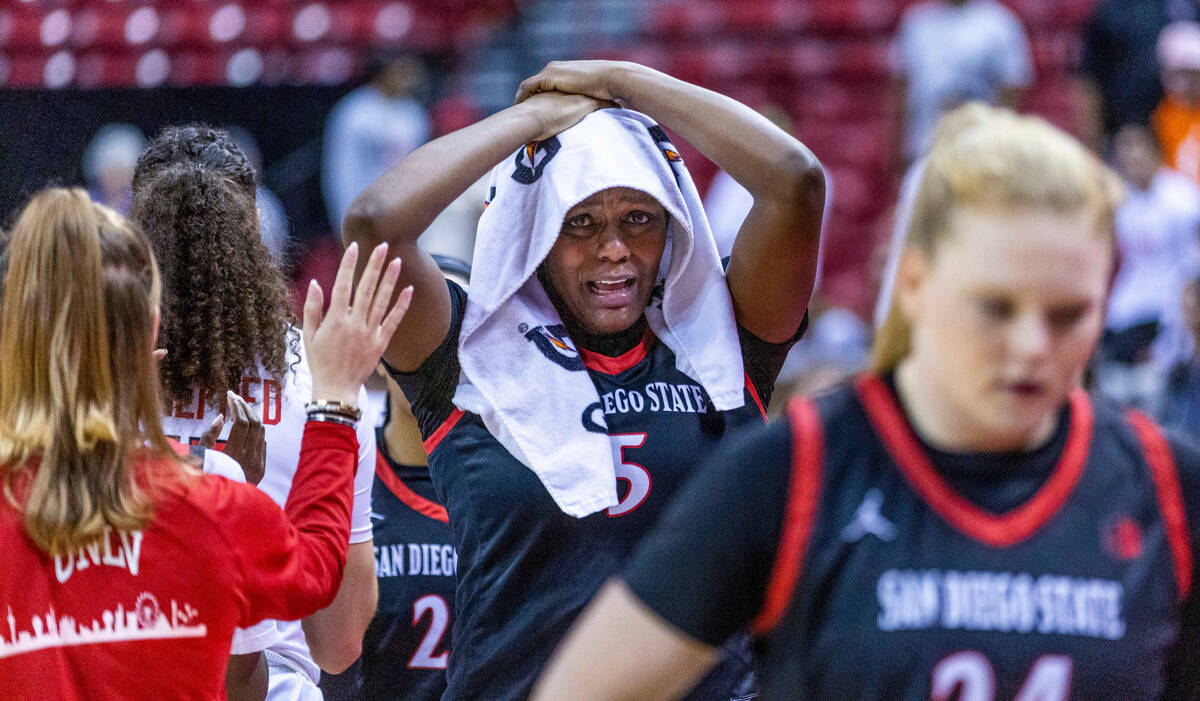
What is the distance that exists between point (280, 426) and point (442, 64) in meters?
8.21

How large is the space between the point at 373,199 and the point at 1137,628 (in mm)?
1449

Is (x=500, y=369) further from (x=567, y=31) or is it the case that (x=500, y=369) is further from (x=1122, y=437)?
(x=567, y=31)

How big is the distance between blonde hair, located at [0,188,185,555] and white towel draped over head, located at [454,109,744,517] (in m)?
0.70

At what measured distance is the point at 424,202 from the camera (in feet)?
8.18

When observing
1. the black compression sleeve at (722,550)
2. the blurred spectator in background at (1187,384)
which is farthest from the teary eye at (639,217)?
the blurred spectator in background at (1187,384)

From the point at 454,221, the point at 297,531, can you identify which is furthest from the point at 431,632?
the point at 454,221

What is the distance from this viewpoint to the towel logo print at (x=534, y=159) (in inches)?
105

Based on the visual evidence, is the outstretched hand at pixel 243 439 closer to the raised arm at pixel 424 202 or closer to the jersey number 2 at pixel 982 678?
the raised arm at pixel 424 202

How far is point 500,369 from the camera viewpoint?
2531mm

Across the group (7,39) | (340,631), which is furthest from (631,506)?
(7,39)

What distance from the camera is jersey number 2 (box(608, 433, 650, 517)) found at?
95.4 inches

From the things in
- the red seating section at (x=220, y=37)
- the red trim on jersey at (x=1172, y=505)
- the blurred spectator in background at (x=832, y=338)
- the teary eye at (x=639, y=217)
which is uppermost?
the red seating section at (x=220, y=37)

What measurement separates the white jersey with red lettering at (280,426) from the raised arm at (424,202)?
0.16 m

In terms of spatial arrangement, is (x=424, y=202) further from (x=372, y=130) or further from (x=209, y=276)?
(x=372, y=130)
